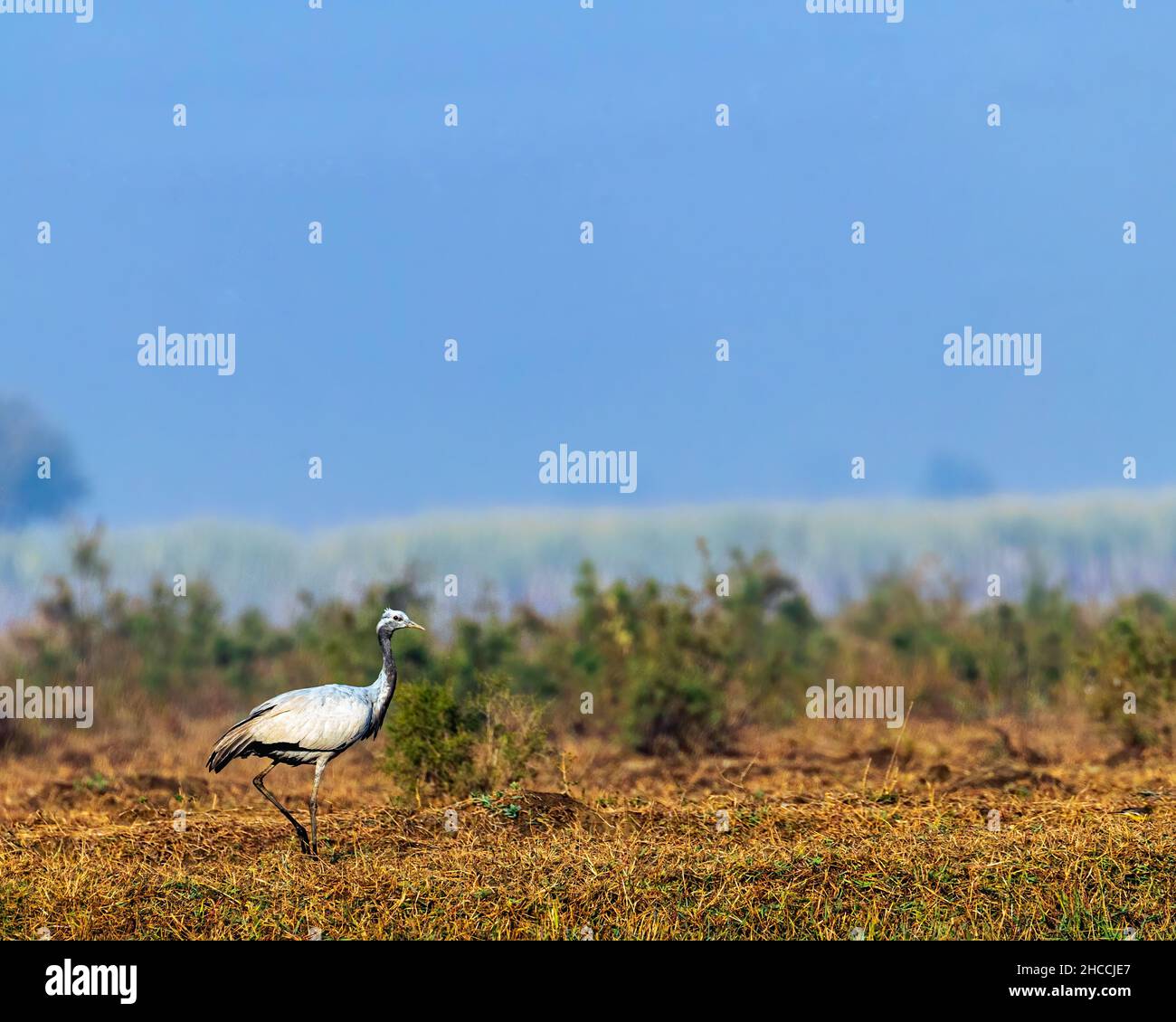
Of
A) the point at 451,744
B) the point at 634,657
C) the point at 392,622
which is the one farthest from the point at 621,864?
the point at 634,657

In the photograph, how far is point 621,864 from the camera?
9281 mm

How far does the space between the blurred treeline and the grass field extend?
176 cm

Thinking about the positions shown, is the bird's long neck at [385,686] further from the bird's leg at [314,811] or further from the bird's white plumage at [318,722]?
the bird's leg at [314,811]

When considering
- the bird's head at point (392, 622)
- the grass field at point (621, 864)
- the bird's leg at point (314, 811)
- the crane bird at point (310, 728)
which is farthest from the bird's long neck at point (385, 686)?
the grass field at point (621, 864)

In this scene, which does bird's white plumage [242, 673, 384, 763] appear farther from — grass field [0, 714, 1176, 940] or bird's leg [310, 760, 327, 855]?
grass field [0, 714, 1176, 940]

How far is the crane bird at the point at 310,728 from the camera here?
32.8 feet

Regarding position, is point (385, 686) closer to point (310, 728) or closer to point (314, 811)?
point (310, 728)

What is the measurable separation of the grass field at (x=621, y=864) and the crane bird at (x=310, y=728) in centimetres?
65

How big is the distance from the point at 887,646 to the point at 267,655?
11082 mm

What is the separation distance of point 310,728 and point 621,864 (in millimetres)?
2290

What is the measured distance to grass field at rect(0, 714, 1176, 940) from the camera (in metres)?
8.79

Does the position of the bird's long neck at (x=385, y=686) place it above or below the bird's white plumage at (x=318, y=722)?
above
